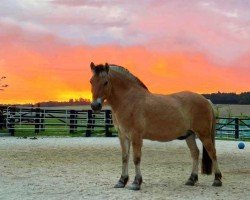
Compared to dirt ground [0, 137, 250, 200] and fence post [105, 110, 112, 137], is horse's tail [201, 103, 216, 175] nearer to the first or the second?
dirt ground [0, 137, 250, 200]

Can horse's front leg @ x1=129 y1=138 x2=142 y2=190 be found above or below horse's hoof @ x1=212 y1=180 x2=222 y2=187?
above

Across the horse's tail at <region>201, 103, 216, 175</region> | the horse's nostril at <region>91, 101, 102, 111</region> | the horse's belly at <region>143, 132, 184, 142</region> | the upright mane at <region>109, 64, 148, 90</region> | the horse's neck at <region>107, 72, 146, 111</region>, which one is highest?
the upright mane at <region>109, 64, 148, 90</region>

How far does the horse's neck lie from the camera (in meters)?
9.77

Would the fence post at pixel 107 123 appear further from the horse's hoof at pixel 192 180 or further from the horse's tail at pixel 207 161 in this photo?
the horse's hoof at pixel 192 180

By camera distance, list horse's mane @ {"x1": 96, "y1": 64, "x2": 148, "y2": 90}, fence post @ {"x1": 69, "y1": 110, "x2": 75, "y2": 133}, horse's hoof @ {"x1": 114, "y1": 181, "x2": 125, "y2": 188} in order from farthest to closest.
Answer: fence post @ {"x1": 69, "y1": 110, "x2": 75, "y2": 133}, horse's mane @ {"x1": 96, "y1": 64, "x2": 148, "y2": 90}, horse's hoof @ {"x1": 114, "y1": 181, "x2": 125, "y2": 188}

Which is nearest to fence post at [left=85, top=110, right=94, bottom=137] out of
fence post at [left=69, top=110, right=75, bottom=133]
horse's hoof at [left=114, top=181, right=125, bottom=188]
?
fence post at [left=69, top=110, right=75, bottom=133]

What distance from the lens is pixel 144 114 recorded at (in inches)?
383

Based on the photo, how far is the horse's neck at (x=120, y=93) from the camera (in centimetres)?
977

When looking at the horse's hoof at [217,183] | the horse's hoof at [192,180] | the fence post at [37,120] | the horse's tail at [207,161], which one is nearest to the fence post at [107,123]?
the fence post at [37,120]

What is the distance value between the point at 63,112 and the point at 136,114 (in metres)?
23.9

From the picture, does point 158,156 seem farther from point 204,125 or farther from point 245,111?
point 245,111

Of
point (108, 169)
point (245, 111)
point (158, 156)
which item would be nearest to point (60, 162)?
point (108, 169)

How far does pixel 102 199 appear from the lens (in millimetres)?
8352

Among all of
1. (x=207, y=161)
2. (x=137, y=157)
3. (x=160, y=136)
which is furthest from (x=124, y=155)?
(x=207, y=161)
